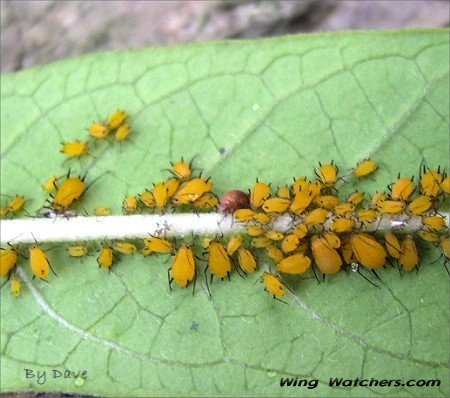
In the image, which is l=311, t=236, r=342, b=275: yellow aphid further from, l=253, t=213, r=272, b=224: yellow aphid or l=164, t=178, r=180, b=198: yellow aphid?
l=164, t=178, r=180, b=198: yellow aphid

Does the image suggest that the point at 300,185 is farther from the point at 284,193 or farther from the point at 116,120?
the point at 116,120

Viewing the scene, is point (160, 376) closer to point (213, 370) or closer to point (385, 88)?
point (213, 370)

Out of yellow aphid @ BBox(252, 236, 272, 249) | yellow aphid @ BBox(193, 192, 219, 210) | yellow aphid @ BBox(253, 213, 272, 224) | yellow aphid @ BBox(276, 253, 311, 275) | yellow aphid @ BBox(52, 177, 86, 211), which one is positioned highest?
yellow aphid @ BBox(52, 177, 86, 211)

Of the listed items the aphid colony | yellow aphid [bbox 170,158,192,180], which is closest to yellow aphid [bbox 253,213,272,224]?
the aphid colony

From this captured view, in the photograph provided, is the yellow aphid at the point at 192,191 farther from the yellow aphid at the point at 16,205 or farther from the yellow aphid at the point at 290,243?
the yellow aphid at the point at 16,205

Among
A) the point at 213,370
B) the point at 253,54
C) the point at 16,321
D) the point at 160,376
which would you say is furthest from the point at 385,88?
the point at 16,321

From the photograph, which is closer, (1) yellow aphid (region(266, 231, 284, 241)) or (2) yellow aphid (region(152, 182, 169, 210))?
(1) yellow aphid (region(266, 231, 284, 241))
